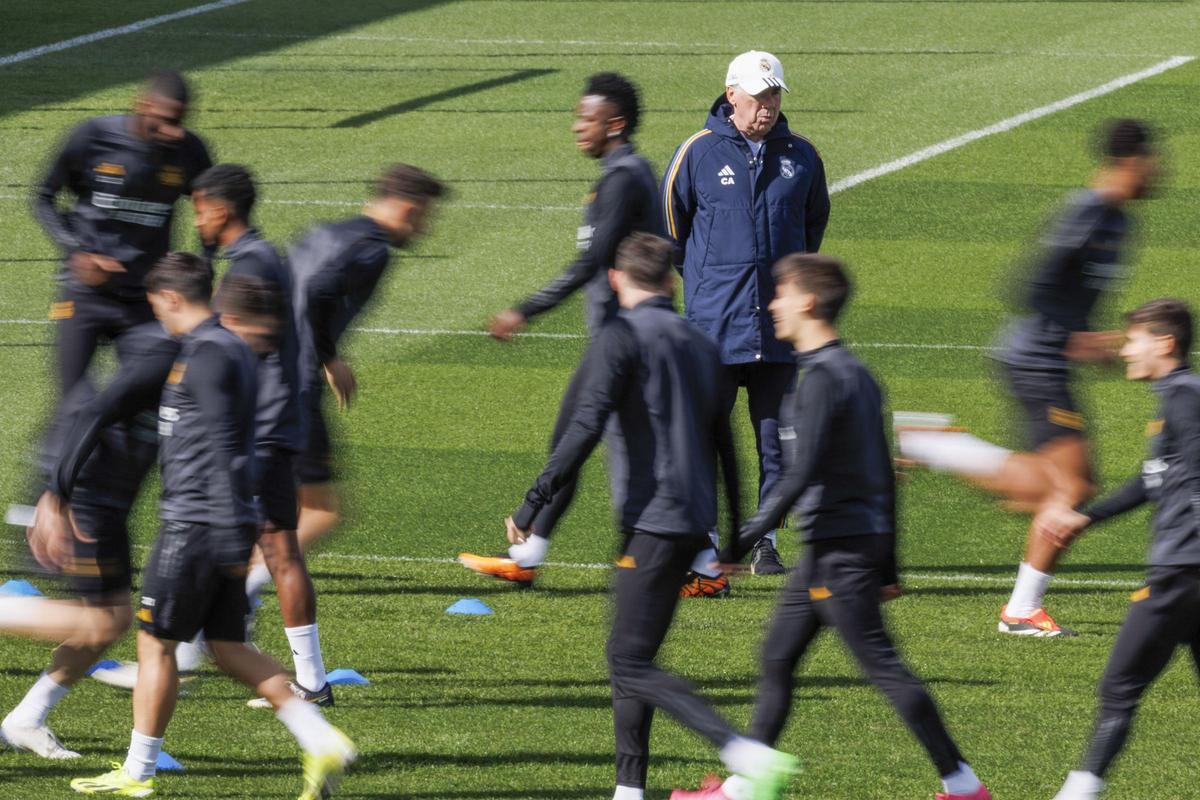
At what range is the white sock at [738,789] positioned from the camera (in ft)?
22.9

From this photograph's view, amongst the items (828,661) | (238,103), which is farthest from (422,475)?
(238,103)

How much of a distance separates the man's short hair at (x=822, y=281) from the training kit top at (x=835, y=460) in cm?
12

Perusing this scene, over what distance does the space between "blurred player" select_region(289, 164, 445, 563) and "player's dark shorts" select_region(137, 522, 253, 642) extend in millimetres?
1559

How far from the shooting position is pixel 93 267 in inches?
376

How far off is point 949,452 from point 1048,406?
3.44 ft

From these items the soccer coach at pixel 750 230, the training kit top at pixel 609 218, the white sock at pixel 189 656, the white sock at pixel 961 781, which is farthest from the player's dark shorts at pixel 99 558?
the soccer coach at pixel 750 230

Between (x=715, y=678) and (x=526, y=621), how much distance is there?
4.06 feet

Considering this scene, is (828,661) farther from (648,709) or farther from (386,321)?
(386,321)

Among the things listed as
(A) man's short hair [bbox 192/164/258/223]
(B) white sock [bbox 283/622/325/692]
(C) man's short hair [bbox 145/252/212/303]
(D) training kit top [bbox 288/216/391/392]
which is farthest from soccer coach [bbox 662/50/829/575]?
(C) man's short hair [bbox 145/252/212/303]

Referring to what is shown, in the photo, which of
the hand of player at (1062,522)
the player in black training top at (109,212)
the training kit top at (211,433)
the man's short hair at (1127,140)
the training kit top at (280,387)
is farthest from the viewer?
the player in black training top at (109,212)

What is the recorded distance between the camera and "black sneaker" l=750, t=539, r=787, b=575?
10.8 metres

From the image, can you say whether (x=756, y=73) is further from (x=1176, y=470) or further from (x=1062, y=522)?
(x=1176, y=470)

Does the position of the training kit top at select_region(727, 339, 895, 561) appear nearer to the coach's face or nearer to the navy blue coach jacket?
the navy blue coach jacket

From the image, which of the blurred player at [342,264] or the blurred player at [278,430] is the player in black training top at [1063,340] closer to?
the blurred player at [342,264]
